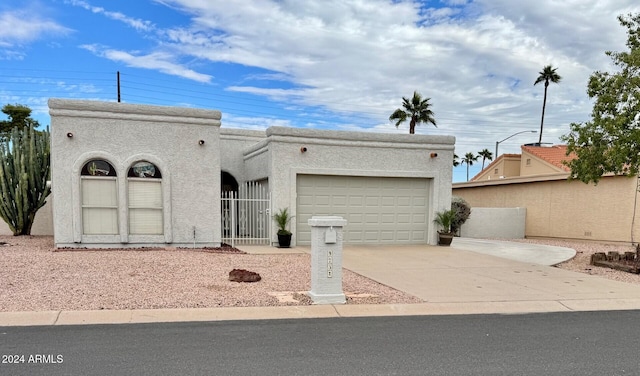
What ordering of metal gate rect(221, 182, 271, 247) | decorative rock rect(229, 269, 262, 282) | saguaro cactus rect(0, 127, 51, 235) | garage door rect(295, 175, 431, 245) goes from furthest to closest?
1. garage door rect(295, 175, 431, 245)
2. metal gate rect(221, 182, 271, 247)
3. saguaro cactus rect(0, 127, 51, 235)
4. decorative rock rect(229, 269, 262, 282)

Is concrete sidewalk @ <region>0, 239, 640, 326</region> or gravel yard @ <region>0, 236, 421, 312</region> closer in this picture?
concrete sidewalk @ <region>0, 239, 640, 326</region>

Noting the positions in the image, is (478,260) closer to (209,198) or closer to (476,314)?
(476,314)

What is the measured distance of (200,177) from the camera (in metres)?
12.9

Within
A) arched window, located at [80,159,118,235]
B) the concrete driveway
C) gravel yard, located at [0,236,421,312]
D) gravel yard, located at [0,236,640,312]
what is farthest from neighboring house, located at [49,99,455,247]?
the concrete driveway

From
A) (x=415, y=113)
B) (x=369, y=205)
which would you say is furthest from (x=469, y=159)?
(x=369, y=205)

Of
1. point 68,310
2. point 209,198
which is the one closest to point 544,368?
point 68,310

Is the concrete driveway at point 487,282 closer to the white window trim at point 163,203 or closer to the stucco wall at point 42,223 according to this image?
the white window trim at point 163,203

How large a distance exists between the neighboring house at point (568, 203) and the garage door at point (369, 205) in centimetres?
485

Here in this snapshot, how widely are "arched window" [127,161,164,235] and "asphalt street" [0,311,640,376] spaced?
726cm

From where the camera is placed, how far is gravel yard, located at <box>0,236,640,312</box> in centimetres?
655

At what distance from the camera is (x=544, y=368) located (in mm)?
4516

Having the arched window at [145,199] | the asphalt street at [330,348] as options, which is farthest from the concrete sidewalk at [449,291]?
the arched window at [145,199]

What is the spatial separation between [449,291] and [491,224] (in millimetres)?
14793

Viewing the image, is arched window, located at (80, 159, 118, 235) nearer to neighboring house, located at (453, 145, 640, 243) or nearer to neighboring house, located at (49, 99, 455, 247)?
neighboring house, located at (49, 99, 455, 247)
